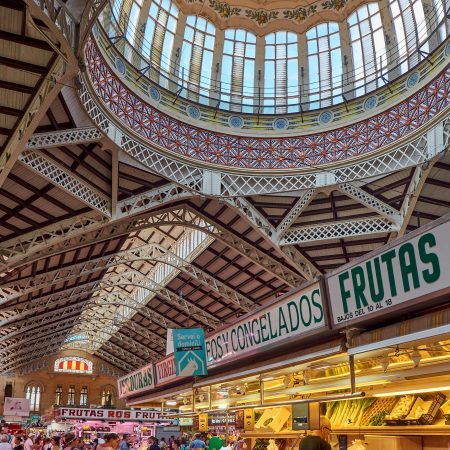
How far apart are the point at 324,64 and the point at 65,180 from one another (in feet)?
38.0

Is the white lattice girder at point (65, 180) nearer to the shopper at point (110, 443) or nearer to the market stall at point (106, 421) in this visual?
the shopper at point (110, 443)

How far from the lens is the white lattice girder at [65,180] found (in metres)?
15.7

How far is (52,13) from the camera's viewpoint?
9.77m

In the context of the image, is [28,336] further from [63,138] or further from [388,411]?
[388,411]

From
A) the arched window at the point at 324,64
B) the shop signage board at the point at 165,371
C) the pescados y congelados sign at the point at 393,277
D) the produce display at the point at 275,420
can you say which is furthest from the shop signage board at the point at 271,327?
the arched window at the point at 324,64

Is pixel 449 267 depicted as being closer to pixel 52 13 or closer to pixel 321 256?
pixel 52 13

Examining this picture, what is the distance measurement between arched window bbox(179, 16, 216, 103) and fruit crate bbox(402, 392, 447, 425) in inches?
678

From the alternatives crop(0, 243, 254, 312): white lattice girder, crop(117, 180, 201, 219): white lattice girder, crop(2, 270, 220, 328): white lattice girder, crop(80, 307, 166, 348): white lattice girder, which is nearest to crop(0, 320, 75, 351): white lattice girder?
crop(80, 307, 166, 348): white lattice girder

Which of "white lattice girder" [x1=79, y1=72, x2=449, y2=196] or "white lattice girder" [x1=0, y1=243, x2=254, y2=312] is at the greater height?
"white lattice girder" [x1=79, y1=72, x2=449, y2=196]

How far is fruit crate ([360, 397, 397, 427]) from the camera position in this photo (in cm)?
753

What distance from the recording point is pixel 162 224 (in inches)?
840

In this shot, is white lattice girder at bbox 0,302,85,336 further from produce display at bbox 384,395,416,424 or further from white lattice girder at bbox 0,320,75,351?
produce display at bbox 384,395,416,424

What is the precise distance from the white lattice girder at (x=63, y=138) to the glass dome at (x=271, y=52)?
4.76 meters

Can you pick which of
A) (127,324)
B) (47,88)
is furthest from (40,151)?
(127,324)
